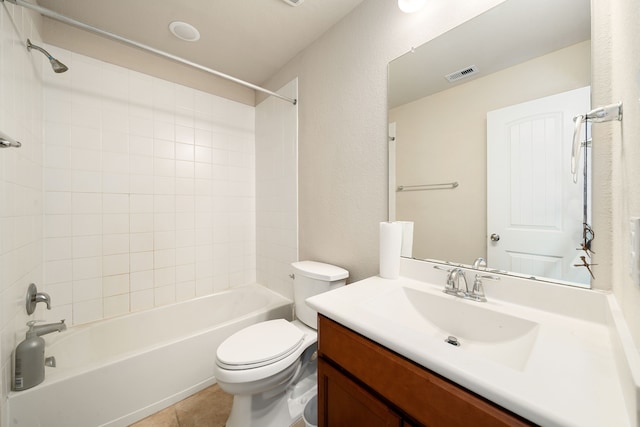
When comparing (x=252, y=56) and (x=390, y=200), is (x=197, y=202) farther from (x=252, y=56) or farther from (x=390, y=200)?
(x=390, y=200)

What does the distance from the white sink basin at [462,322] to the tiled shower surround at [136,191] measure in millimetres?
1798

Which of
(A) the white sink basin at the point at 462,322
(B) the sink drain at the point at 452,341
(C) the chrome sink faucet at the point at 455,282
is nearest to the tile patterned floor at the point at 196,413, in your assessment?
(A) the white sink basin at the point at 462,322

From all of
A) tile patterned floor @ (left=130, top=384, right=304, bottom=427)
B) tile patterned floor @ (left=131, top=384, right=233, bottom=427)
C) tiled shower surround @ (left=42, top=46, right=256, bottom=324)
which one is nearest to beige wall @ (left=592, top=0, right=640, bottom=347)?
tile patterned floor @ (left=130, top=384, right=304, bottom=427)

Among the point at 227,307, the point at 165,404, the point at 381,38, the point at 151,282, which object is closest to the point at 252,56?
the point at 381,38

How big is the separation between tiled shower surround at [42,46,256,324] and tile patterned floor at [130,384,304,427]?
808 millimetres

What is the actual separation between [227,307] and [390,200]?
180 centimetres

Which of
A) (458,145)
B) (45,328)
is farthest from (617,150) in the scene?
(45,328)

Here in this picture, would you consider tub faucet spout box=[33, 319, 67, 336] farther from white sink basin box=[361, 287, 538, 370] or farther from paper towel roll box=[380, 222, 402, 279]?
paper towel roll box=[380, 222, 402, 279]

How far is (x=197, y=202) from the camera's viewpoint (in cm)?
216

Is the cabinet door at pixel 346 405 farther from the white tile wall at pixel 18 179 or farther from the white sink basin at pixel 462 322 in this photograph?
the white tile wall at pixel 18 179

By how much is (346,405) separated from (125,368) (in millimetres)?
1266

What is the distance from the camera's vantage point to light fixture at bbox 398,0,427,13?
1129 mm

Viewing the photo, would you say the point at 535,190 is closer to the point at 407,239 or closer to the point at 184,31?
the point at 407,239

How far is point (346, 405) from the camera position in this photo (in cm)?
81
